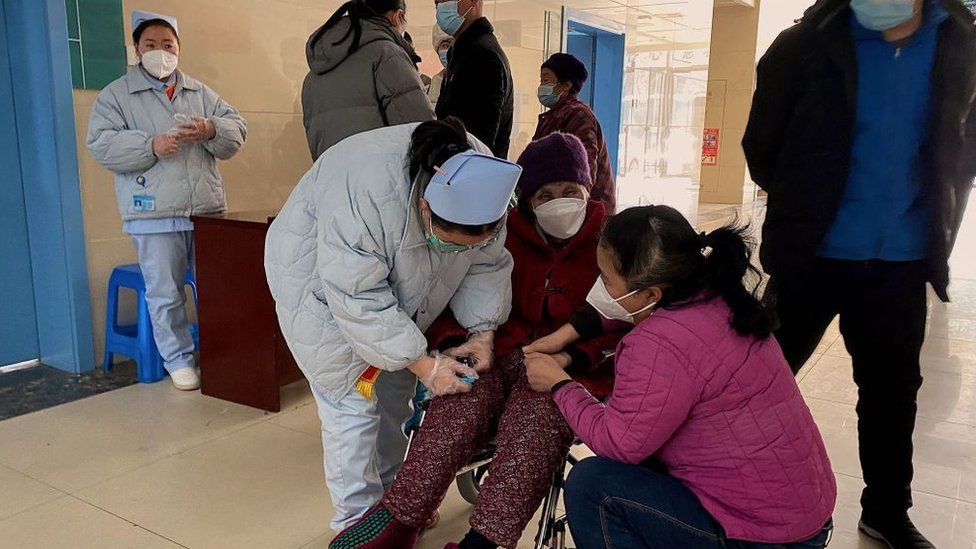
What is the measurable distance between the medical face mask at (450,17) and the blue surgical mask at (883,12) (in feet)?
4.60

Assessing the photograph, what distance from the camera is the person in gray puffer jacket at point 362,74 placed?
8.02ft

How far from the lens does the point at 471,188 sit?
141 cm

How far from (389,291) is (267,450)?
1256mm

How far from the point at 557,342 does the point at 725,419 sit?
1.63ft

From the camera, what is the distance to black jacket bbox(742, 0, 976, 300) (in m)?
1.65

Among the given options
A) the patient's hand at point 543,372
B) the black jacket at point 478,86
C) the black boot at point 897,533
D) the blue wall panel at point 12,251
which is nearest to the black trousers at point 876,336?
the black boot at point 897,533

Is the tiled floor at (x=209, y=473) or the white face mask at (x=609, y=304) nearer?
the white face mask at (x=609, y=304)

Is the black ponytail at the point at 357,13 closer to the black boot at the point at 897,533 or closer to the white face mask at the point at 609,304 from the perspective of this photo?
the white face mask at the point at 609,304

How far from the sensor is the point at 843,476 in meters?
2.40

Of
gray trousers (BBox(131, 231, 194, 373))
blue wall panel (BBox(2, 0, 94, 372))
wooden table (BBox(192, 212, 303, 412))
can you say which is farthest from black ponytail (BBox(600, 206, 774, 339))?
blue wall panel (BBox(2, 0, 94, 372))

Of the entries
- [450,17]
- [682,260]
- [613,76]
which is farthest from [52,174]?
[613,76]

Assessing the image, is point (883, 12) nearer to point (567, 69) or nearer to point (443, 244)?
point (443, 244)

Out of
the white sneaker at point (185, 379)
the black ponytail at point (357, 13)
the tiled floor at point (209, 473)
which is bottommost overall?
the tiled floor at point (209, 473)

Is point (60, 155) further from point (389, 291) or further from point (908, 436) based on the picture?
point (908, 436)
